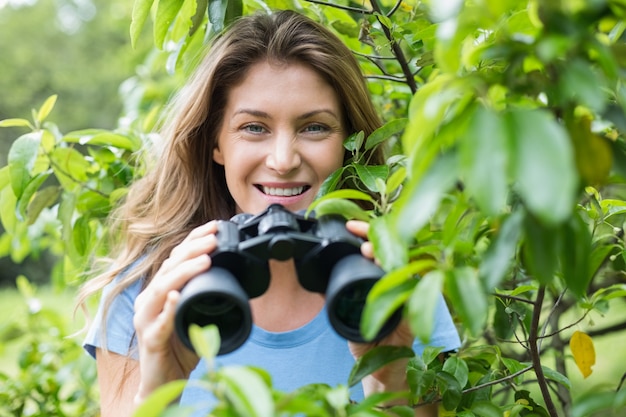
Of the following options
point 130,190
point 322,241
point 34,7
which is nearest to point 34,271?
point 34,7

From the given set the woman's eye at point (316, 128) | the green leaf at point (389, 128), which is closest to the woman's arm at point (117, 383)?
the woman's eye at point (316, 128)

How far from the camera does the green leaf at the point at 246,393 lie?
0.89m

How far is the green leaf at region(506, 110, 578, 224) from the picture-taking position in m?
0.79

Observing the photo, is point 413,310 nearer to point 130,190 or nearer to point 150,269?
point 150,269

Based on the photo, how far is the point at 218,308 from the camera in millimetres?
1354

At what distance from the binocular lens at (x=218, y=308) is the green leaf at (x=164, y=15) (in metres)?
0.77

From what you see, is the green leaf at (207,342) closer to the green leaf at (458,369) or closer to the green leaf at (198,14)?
the green leaf at (458,369)

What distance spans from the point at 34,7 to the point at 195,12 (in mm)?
16077

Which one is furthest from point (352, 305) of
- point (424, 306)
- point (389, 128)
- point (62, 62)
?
point (62, 62)

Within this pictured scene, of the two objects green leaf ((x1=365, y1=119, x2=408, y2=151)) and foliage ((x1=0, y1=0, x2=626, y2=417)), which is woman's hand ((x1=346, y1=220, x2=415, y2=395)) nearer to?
foliage ((x1=0, y1=0, x2=626, y2=417))

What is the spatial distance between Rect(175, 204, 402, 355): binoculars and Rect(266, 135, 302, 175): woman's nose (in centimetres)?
36

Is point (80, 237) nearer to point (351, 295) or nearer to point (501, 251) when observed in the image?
point (351, 295)

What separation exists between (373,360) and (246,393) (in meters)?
0.44

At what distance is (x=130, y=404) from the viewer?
189cm
